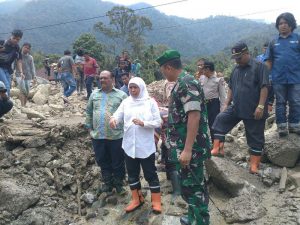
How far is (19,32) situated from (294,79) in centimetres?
482

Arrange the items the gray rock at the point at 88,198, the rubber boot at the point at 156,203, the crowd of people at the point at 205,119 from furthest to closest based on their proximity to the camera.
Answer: the gray rock at the point at 88,198 < the rubber boot at the point at 156,203 < the crowd of people at the point at 205,119

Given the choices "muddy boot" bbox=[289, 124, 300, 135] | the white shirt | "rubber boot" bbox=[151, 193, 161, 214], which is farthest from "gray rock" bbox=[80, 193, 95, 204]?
"muddy boot" bbox=[289, 124, 300, 135]

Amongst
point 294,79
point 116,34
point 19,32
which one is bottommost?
point 116,34

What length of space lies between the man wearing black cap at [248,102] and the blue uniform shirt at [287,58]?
52 cm

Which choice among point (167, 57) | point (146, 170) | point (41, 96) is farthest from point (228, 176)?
point (41, 96)

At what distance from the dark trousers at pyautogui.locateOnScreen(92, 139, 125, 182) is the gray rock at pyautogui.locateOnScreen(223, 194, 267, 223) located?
1.53 meters

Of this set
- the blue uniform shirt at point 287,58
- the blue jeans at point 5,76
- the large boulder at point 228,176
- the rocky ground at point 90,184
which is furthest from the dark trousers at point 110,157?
the blue jeans at point 5,76

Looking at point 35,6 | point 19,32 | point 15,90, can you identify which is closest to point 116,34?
point 15,90

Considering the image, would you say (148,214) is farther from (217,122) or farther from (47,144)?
(47,144)

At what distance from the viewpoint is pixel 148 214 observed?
180 inches

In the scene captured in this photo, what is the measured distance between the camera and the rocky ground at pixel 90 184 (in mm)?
4398

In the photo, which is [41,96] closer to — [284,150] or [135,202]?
[135,202]

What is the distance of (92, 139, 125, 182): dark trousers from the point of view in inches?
194

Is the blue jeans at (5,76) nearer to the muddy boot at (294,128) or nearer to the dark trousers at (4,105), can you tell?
the dark trousers at (4,105)
